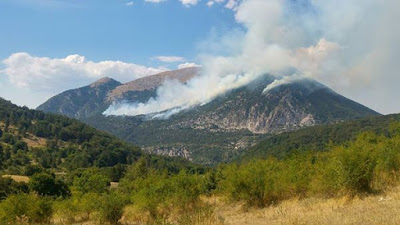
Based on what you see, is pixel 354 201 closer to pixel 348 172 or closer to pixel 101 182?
pixel 348 172

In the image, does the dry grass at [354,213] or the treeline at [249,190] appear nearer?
the dry grass at [354,213]

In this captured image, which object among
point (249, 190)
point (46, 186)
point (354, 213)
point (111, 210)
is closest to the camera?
point (354, 213)

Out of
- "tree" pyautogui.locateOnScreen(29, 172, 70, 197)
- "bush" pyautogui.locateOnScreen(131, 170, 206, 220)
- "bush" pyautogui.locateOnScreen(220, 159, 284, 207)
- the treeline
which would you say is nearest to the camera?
the treeline

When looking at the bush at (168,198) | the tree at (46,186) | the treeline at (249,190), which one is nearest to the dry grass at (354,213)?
the treeline at (249,190)

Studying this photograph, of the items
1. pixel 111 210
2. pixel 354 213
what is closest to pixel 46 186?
pixel 111 210

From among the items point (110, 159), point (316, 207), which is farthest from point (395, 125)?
point (110, 159)

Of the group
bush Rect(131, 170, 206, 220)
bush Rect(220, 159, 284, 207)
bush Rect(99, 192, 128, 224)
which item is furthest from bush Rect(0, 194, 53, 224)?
bush Rect(220, 159, 284, 207)

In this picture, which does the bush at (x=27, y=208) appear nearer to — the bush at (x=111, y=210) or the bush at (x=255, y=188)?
the bush at (x=111, y=210)

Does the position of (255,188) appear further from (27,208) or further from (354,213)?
(27,208)

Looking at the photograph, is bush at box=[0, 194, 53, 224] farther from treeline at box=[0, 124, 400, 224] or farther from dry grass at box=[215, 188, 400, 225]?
dry grass at box=[215, 188, 400, 225]

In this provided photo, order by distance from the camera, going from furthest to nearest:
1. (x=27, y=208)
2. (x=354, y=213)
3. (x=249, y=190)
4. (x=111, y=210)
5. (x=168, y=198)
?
(x=168, y=198) → (x=249, y=190) → (x=27, y=208) → (x=111, y=210) → (x=354, y=213)

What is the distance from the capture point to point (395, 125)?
49.5m

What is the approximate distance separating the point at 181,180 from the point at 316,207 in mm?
13949

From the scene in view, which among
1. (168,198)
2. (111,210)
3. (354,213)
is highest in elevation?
(354,213)
